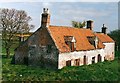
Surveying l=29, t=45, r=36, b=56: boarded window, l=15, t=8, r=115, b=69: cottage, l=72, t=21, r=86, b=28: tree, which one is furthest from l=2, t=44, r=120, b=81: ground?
l=72, t=21, r=86, b=28: tree

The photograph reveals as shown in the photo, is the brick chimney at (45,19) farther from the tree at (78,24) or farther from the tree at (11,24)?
the tree at (78,24)

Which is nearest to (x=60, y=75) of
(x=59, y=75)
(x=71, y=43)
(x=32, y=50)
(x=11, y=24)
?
(x=59, y=75)

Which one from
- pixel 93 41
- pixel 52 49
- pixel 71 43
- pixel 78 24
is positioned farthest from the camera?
pixel 78 24

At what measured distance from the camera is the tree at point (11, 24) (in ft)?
141

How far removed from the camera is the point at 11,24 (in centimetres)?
4347

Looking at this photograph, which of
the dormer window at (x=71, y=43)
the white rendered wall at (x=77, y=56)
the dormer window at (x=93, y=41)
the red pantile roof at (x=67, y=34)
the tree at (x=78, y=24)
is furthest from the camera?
the tree at (x=78, y=24)

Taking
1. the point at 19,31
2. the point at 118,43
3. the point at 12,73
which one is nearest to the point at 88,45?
the point at 12,73

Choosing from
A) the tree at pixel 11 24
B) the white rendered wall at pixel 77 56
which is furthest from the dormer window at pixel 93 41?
the tree at pixel 11 24

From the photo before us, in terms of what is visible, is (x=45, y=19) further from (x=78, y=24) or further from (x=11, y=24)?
(x=78, y=24)

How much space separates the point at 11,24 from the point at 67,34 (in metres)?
15.2

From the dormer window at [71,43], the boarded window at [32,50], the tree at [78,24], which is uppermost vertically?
the tree at [78,24]

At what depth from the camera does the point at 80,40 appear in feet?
109

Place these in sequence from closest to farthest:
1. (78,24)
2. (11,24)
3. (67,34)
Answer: (67,34), (11,24), (78,24)

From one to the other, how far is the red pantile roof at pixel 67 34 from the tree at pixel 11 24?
13.2 meters
